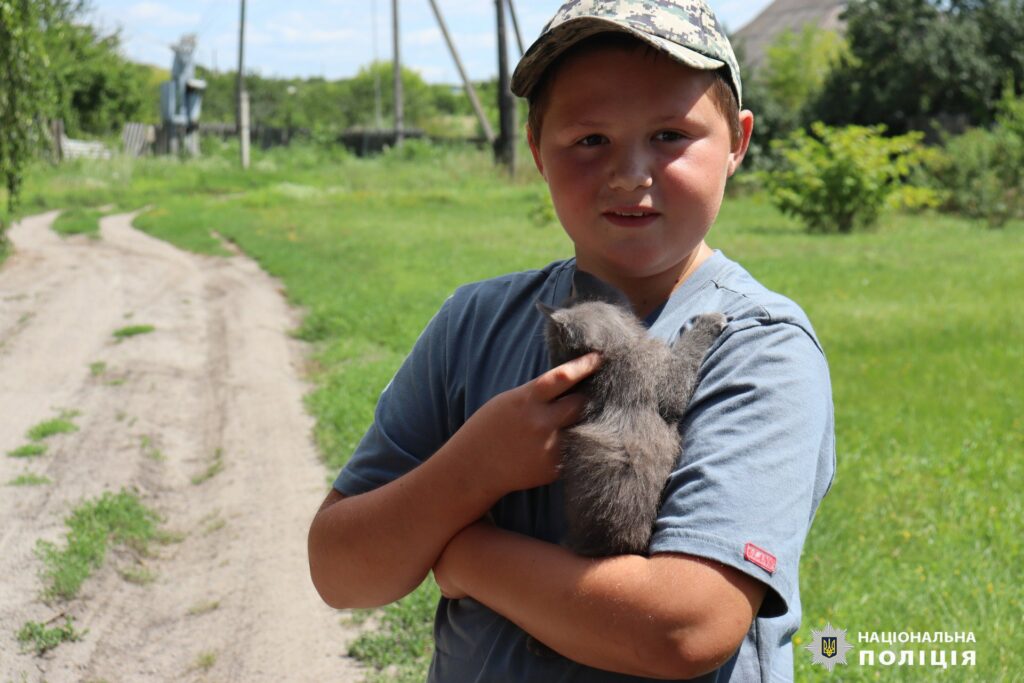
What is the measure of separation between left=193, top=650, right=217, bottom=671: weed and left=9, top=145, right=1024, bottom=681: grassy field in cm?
61

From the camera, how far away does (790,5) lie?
58469 mm

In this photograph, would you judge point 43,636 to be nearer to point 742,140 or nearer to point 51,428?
point 51,428

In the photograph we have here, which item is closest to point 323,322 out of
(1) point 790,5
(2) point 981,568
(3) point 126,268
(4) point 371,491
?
(3) point 126,268

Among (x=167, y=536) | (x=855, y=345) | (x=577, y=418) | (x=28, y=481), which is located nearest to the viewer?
(x=577, y=418)

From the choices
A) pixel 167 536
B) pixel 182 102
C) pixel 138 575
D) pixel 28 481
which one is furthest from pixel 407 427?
pixel 182 102

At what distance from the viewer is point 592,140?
1.76 metres

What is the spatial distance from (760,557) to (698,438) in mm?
209

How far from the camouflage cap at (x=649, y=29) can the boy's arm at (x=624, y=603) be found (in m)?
0.82

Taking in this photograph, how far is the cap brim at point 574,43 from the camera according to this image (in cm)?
164

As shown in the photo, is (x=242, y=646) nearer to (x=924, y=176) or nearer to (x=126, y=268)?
(x=126, y=268)

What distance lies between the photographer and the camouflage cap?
5.41 feet

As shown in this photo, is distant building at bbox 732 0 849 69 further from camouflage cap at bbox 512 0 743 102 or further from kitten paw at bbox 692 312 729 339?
kitten paw at bbox 692 312 729 339

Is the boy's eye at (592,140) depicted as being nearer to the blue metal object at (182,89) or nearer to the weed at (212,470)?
the weed at (212,470)

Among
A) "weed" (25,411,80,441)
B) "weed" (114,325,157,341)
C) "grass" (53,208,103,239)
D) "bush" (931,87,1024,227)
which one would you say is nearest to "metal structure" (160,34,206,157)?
"grass" (53,208,103,239)
